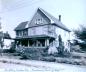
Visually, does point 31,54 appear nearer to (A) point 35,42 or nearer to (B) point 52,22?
(A) point 35,42

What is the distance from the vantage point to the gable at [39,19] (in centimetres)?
271

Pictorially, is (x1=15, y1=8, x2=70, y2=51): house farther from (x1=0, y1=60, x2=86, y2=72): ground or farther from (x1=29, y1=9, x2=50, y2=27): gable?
(x1=0, y1=60, x2=86, y2=72): ground

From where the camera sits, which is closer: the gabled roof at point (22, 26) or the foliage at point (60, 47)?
the foliage at point (60, 47)

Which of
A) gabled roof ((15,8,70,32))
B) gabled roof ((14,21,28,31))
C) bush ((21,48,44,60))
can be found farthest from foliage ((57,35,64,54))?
gabled roof ((14,21,28,31))

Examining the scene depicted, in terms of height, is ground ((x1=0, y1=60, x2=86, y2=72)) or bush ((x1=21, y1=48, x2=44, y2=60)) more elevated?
bush ((x1=21, y1=48, x2=44, y2=60))

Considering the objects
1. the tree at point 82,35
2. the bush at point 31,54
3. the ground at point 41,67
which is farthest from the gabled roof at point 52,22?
the ground at point 41,67

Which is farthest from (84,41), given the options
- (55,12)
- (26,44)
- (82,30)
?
(26,44)

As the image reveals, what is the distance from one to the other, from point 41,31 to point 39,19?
178 mm

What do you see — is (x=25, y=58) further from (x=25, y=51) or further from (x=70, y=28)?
(x=70, y=28)

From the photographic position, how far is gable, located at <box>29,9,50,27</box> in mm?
2709

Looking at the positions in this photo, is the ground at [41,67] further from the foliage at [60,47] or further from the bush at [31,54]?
the foliage at [60,47]

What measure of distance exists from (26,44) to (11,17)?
20.7 inches

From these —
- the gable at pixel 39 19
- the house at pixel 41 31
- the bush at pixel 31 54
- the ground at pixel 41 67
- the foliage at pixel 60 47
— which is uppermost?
the gable at pixel 39 19

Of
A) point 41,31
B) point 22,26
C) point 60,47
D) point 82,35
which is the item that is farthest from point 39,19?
point 82,35
